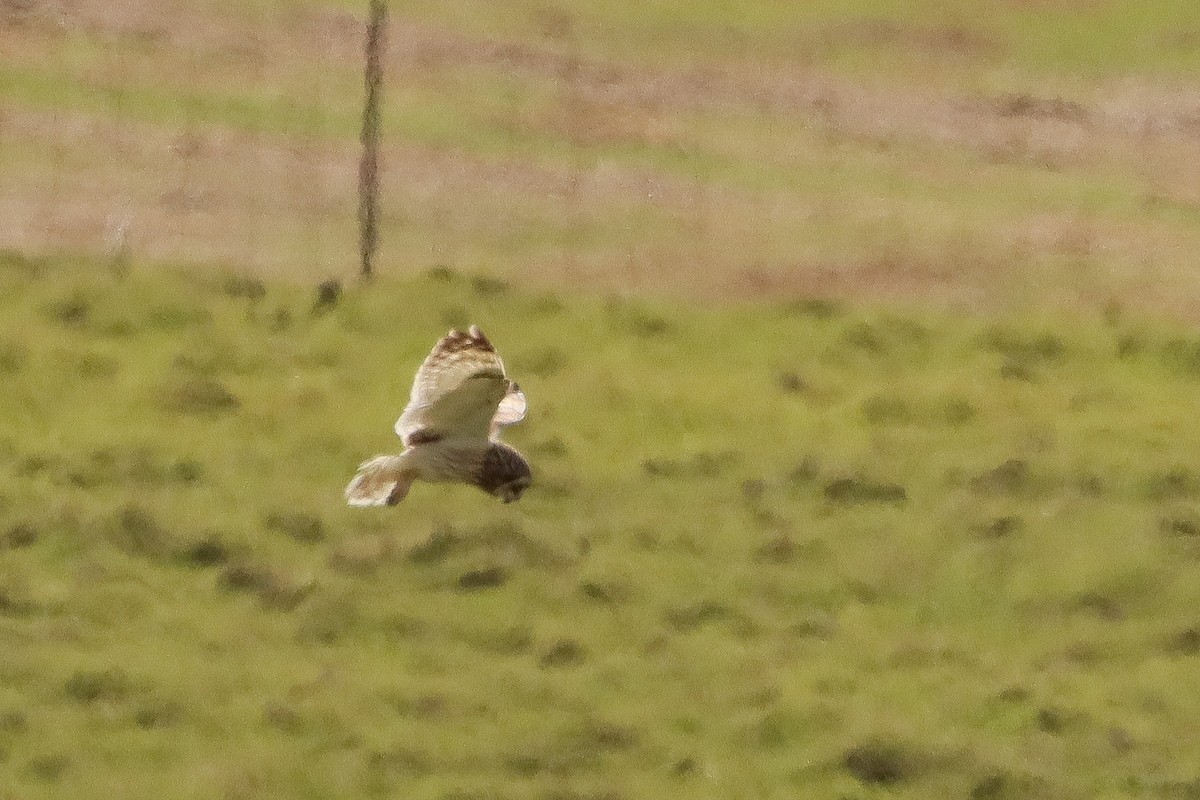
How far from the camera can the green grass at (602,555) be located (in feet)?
27.4

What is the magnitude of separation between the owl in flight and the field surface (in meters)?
0.41

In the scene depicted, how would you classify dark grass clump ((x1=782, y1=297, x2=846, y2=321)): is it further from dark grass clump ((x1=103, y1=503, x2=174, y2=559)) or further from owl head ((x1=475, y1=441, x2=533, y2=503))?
dark grass clump ((x1=103, y1=503, x2=174, y2=559))

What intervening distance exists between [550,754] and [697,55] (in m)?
14.9

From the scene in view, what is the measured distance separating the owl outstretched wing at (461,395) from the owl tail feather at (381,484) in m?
0.25

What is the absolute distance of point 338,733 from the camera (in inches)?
328

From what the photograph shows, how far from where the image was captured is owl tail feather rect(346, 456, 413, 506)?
30.5ft

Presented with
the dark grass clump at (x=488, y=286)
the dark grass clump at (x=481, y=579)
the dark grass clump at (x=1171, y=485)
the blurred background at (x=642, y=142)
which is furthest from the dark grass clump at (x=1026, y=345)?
the dark grass clump at (x=481, y=579)

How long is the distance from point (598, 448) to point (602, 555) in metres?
Result: 1.46

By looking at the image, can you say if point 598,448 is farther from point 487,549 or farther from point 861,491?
point 487,549

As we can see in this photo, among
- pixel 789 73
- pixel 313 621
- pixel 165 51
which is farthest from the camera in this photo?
pixel 789 73

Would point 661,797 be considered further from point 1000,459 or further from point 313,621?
point 1000,459

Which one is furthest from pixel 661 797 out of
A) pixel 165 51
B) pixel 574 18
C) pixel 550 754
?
pixel 574 18

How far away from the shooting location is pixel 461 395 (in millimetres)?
8625

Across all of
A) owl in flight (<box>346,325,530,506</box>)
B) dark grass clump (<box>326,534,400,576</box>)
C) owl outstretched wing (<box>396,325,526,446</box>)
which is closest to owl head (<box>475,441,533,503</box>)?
owl in flight (<box>346,325,530,506</box>)
